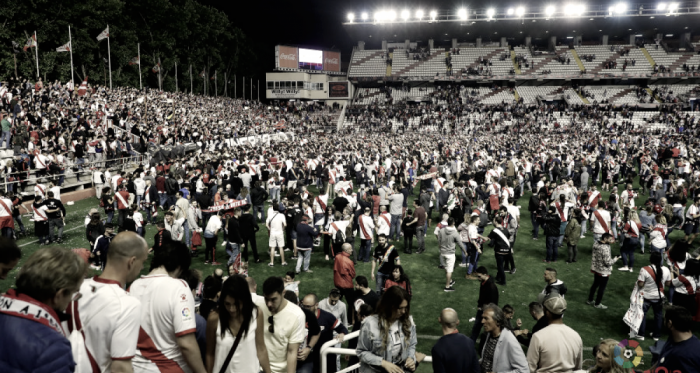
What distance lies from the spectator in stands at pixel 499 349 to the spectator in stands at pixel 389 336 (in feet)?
2.80

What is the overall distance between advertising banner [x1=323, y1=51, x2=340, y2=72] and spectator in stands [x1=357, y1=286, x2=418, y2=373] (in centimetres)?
6600

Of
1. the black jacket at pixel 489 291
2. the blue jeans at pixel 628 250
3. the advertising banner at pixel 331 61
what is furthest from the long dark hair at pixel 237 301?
the advertising banner at pixel 331 61

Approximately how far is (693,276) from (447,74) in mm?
55255

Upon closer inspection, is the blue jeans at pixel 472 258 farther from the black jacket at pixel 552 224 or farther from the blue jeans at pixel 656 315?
the blue jeans at pixel 656 315

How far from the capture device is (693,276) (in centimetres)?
705

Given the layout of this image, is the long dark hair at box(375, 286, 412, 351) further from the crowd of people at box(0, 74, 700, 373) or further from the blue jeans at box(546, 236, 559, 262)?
the blue jeans at box(546, 236, 559, 262)

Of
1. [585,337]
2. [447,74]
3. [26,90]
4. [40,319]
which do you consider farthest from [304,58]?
[40,319]

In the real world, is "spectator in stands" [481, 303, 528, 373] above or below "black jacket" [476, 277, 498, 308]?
above

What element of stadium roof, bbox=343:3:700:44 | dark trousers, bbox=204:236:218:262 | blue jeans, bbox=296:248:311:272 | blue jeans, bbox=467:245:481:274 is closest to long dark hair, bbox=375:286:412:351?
blue jeans, bbox=296:248:311:272

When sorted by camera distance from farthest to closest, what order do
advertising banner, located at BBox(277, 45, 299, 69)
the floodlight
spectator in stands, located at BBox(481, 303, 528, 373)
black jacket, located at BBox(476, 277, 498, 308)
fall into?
1. advertising banner, located at BBox(277, 45, 299, 69)
2. the floodlight
3. black jacket, located at BBox(476, 277, 498, 308)
4. spectator in stands, located at BBox(481, 303, 528, 373)

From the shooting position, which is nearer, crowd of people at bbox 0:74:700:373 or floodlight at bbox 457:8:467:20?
crowd of people at bbox 0:74:700:373

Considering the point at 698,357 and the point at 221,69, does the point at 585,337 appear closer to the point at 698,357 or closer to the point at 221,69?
the point at 698,357

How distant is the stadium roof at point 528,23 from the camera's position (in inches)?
2023

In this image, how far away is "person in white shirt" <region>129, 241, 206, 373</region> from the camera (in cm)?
312
